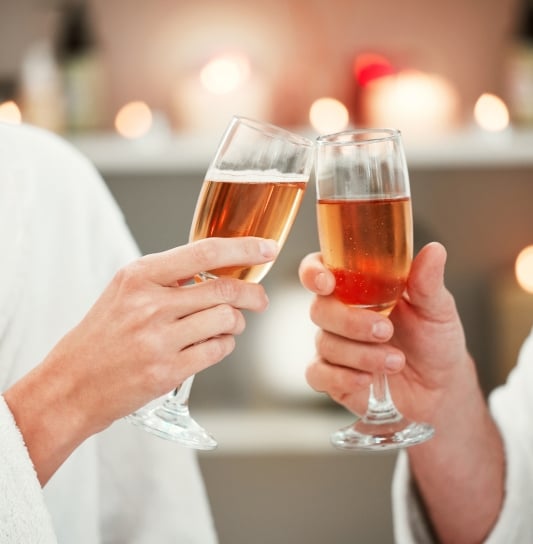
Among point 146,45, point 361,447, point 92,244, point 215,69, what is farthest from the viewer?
point 146,45

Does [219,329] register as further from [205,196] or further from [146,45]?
[146,45]

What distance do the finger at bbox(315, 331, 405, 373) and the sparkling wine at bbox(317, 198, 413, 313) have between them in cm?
7

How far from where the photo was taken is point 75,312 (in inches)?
46.5

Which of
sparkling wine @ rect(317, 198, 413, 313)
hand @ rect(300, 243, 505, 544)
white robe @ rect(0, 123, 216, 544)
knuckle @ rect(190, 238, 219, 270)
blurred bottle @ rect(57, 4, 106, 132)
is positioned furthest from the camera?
blurred bottle @ rect(57, 4, 106, 132)

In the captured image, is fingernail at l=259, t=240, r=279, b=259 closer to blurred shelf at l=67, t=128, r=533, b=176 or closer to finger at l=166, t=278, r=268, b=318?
finger at l=166, t=278, r=268, b=318

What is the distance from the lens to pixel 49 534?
Result: 33.9 inches

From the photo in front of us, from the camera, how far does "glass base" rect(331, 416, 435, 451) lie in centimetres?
93

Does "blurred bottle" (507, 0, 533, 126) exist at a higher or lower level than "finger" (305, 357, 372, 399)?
higher

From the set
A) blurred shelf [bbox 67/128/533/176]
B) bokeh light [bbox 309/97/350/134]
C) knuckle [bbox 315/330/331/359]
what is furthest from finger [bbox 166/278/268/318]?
bokeh light [bbox 309/97/350/134]

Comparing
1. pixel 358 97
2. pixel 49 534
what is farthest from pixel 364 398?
pixel 358 97

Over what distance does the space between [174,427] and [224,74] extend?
1232mm

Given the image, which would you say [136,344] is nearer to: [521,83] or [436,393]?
[436,393]

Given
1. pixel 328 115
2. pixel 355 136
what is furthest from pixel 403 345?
pixel 328 115

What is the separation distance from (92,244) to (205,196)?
1.29 feet
